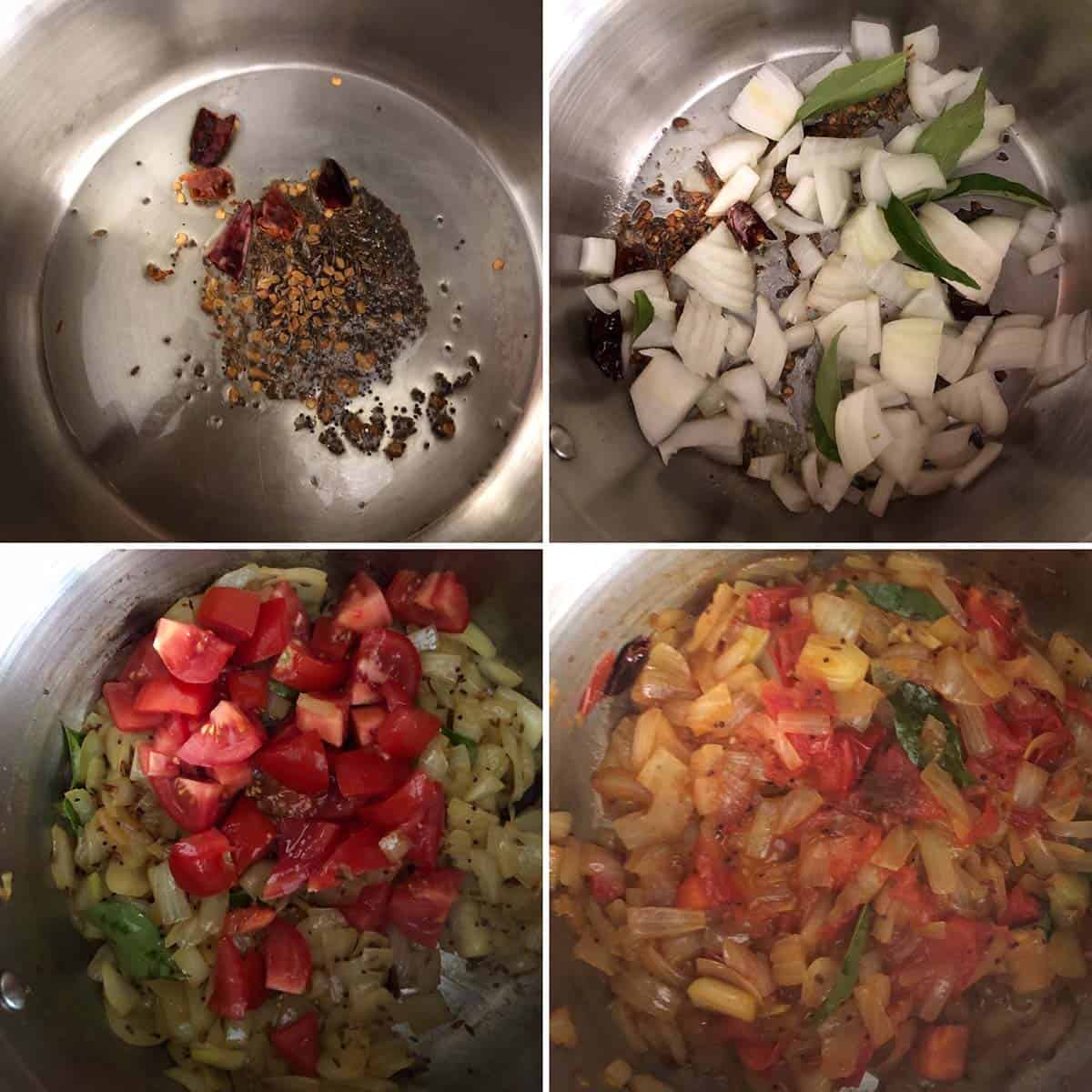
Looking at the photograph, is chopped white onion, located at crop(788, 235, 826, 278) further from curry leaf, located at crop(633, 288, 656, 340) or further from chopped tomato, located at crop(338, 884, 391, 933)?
chopped tomato, located at crop(338, 884, 391, 933)

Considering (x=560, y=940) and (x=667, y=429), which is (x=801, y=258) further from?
(x=560, y=940)

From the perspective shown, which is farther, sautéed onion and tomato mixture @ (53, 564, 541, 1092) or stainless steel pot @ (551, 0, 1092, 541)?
stainless steel pot @ (551, 0, 1092, 541)

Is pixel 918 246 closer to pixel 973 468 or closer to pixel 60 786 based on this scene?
pixel 973 468

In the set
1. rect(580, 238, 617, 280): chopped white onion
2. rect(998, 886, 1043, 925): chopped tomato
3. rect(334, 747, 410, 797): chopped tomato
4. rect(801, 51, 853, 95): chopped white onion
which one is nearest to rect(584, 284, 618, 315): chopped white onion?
rect(580, 238, 617, 280): chopped white onion

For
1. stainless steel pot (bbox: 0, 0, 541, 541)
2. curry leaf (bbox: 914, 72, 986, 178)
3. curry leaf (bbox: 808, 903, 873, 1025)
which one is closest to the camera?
curry leaf (bbox: 808, 903, 873, 1025)

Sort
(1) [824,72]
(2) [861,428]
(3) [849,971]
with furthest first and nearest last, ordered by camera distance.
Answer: (1) [824,72] < (2) [861,428] < (3) [849,971]

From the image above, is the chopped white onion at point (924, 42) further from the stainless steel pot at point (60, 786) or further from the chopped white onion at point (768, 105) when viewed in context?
the stainless steel pot at point (60, 786)

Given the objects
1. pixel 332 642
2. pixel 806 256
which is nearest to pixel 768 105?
pixel 806 256
